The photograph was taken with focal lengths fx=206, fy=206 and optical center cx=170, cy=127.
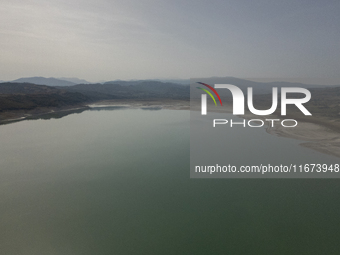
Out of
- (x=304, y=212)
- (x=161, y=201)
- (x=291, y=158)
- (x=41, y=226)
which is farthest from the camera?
(x=291, y=158)

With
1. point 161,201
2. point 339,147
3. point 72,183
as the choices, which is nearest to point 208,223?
point 161,201

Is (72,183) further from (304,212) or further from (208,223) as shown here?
(304,212)

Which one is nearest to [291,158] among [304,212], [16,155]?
[304,212]

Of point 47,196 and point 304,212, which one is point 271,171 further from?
point 47,196

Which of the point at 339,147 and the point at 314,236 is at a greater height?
the point at 339,147

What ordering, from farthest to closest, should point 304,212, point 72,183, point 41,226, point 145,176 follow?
point 145,176 → point 72,183 → point 304,212 → point 41,226

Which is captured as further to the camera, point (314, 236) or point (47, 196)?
point (47, 196)
